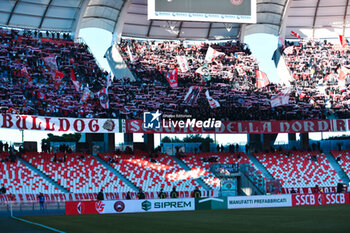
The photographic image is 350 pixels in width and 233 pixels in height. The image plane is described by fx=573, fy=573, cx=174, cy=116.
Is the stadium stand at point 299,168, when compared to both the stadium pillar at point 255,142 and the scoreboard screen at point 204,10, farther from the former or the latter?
the scoreboard screen at point 204,10

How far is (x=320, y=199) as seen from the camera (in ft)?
143

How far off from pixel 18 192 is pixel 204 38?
30801 millimetres

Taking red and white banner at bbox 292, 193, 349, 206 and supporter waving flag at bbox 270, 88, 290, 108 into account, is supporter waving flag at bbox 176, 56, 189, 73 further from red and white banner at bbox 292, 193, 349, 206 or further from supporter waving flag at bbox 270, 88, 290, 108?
red and white banner at bbox 292, 193, 349, 206

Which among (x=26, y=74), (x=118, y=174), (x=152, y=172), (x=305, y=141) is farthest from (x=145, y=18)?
(x=305, y=141)

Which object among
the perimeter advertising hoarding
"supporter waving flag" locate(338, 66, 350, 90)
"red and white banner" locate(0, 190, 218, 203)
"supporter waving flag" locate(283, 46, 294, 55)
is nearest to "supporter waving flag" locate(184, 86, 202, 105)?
"red and white banner" locate(0, 190, 218, 203)

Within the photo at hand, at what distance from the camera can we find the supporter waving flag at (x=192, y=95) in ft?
187

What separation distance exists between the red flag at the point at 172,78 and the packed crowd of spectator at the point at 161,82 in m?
0.62

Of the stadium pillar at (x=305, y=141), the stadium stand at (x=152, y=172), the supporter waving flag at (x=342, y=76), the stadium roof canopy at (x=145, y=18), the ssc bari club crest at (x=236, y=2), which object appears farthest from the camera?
the stadium pillar at (x=305, y=141)

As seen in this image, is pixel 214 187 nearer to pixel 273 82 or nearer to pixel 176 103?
pixel 176 103

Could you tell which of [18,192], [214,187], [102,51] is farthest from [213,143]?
[18,192]

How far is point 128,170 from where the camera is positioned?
5253 cm

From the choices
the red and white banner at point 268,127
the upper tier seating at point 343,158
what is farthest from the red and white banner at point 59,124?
the upper tier seating at point 343,158

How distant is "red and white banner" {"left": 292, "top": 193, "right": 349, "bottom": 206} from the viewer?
142 feet

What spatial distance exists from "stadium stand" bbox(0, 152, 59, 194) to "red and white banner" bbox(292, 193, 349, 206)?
19.1 meters
